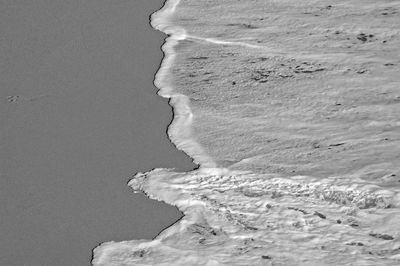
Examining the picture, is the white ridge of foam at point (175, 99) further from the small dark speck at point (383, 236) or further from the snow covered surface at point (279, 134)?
the small dark speck at point (383, 236)

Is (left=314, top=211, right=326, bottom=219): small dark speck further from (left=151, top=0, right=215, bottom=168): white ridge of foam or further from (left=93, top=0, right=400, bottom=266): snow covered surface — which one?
(left=151, top=0, right=215, bottom=168): white ridge of foam

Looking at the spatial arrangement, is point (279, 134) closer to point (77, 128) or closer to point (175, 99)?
point (175, 99)

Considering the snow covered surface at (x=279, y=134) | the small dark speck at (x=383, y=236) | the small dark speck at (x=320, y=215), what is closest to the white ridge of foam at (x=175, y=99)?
the snow covered surface at (x=279, y=134)

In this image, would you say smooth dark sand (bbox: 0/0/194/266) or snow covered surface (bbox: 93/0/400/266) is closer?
snow covered surface (bbox: 93/0/400/266)

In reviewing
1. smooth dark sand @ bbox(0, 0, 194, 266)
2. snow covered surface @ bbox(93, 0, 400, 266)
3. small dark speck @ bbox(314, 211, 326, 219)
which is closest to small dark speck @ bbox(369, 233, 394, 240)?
snow covered surface @ bbox(93, 0, 400, 266)

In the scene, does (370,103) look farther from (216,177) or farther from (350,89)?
(216,177)
